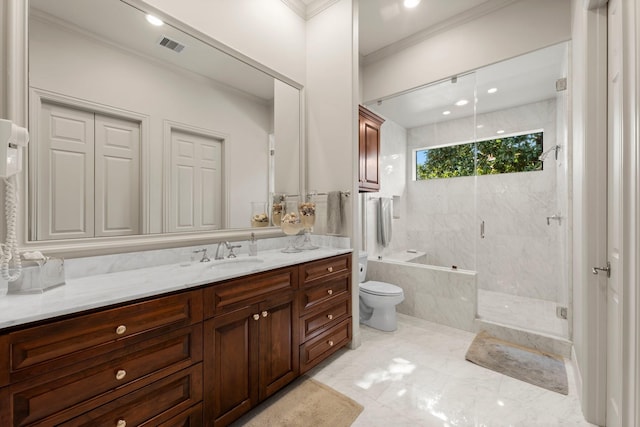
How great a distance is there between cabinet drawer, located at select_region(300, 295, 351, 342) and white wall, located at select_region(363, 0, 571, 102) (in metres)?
2.56

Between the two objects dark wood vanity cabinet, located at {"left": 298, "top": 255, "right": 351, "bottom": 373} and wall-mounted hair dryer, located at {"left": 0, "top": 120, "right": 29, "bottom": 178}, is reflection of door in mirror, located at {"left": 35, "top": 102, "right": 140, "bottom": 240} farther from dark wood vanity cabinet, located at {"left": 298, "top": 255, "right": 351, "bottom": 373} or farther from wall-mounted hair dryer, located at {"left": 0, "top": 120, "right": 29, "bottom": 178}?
dark wood vanity cabinet, located at {"left": 298, "top": 255, "right": 351, "bottom": 373}

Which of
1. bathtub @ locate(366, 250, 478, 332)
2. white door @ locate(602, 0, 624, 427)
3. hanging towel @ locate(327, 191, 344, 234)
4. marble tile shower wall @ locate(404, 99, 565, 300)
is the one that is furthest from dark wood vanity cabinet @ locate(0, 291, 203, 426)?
marble tile shower wall @ locate(404, 99, 565, 300)

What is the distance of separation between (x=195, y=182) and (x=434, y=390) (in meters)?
2.20

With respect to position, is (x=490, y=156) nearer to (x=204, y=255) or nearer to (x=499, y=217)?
(x=499, y=217)

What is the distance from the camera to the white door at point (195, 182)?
177cm

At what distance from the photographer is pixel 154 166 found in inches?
65.4

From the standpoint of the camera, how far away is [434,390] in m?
1.81

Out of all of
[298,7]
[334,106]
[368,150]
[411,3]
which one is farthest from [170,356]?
[411,3]

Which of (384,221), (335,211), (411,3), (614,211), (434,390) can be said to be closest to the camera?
(614,211)

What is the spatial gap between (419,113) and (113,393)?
4.20 metres

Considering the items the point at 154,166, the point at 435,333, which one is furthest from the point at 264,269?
the point at 435,333

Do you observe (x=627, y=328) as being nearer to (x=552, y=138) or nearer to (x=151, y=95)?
(x=151, y=95)

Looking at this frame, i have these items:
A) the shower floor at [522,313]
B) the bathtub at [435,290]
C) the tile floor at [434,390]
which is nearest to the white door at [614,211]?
the tile floor at [434,390]

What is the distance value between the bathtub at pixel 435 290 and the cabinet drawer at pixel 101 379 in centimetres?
245
